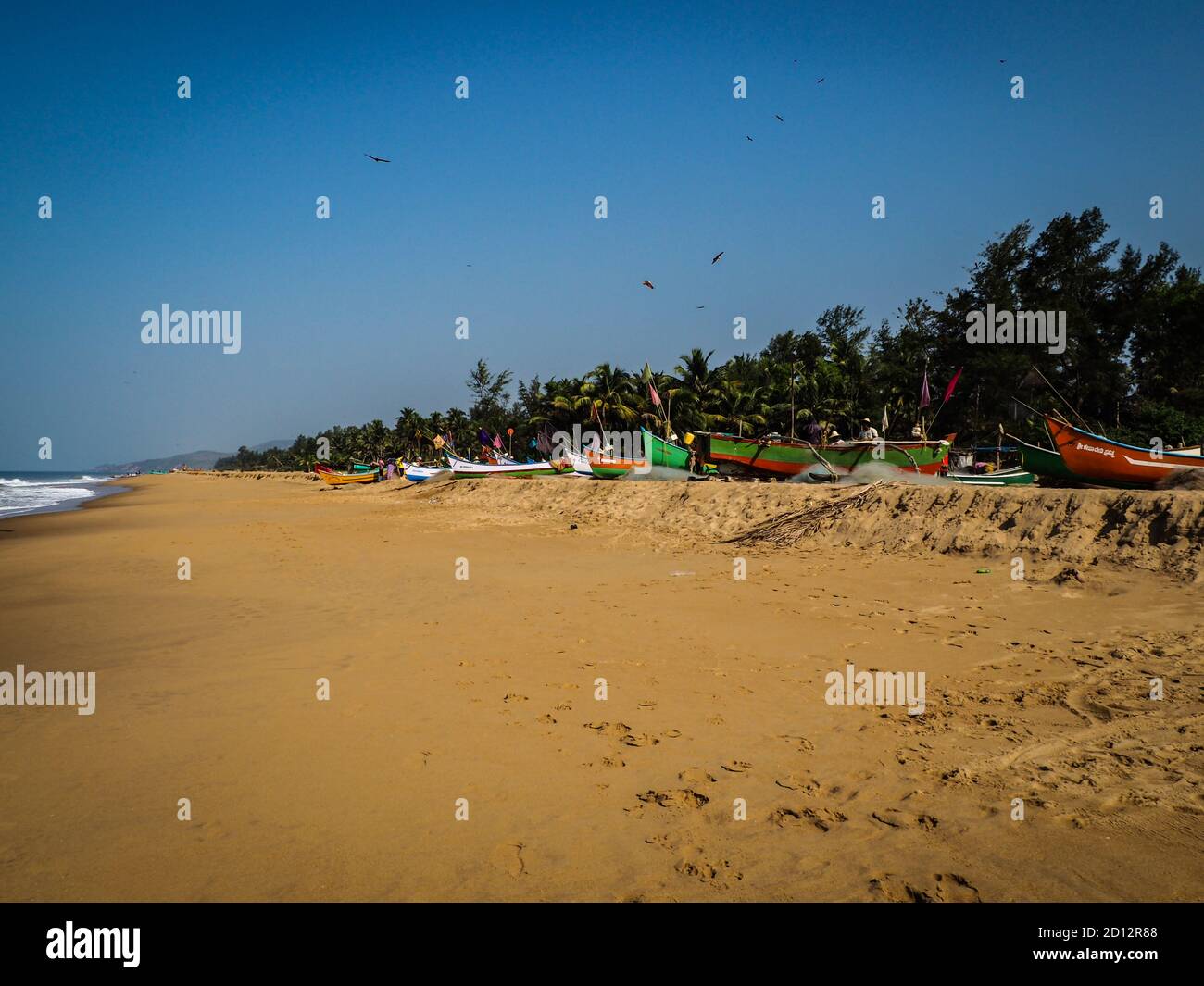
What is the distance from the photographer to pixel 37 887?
125 inches

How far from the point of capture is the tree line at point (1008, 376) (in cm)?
3247

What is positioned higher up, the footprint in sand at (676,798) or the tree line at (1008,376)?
the tree line at (1008,376)

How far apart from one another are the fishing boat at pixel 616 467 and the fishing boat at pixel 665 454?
1.85 ft

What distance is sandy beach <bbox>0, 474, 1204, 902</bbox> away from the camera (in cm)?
327

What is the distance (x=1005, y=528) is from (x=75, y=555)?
68.2 feet

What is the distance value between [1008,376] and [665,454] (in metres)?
20.5

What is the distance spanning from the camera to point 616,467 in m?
29.9
